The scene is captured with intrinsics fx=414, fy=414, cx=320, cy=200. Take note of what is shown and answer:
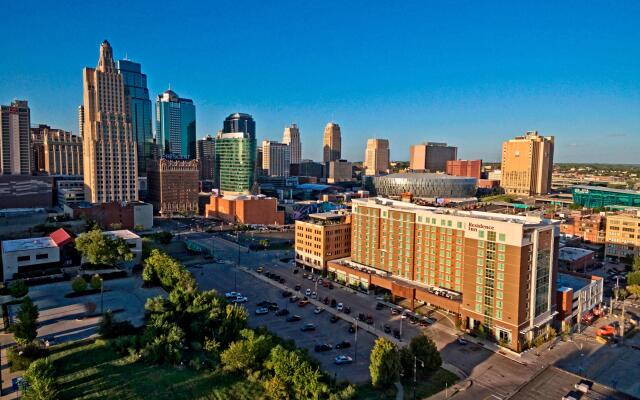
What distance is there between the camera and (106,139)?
151500 millimetres

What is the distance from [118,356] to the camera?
47250mm

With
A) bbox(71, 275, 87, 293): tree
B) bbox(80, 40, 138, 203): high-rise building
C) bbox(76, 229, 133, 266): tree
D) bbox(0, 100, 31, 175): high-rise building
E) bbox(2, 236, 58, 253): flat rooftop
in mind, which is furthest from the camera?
bbox(0, 100, 31, 175): high-rise building

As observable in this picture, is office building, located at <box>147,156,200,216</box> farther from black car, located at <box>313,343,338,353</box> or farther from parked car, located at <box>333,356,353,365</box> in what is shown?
parked car, located at <box>333,356,353,365</box>

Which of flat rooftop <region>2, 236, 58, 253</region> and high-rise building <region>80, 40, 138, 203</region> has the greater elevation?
high-rise building <region>80, 40, 138, 203</region>

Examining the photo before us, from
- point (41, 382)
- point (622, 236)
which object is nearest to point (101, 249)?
point (41, 382)

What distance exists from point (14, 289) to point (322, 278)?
175 feet

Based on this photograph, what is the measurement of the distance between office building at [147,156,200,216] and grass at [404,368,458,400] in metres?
155

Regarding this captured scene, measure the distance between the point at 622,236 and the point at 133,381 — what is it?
4542 inches

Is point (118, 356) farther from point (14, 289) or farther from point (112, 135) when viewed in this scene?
point (112, 135)

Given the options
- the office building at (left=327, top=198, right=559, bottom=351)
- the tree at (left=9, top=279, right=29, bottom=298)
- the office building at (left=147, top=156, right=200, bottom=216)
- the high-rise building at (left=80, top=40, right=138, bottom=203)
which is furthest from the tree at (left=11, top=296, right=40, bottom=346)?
the office building at (left=147, top=156, right=200, bottom=216)

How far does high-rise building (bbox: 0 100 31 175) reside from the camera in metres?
184

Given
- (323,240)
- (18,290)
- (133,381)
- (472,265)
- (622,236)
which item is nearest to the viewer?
(133,381)

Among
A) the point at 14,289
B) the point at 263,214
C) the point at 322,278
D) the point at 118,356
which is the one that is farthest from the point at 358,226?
the point at 263,214

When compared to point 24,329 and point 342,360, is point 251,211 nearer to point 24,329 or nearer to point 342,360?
point 24,329
